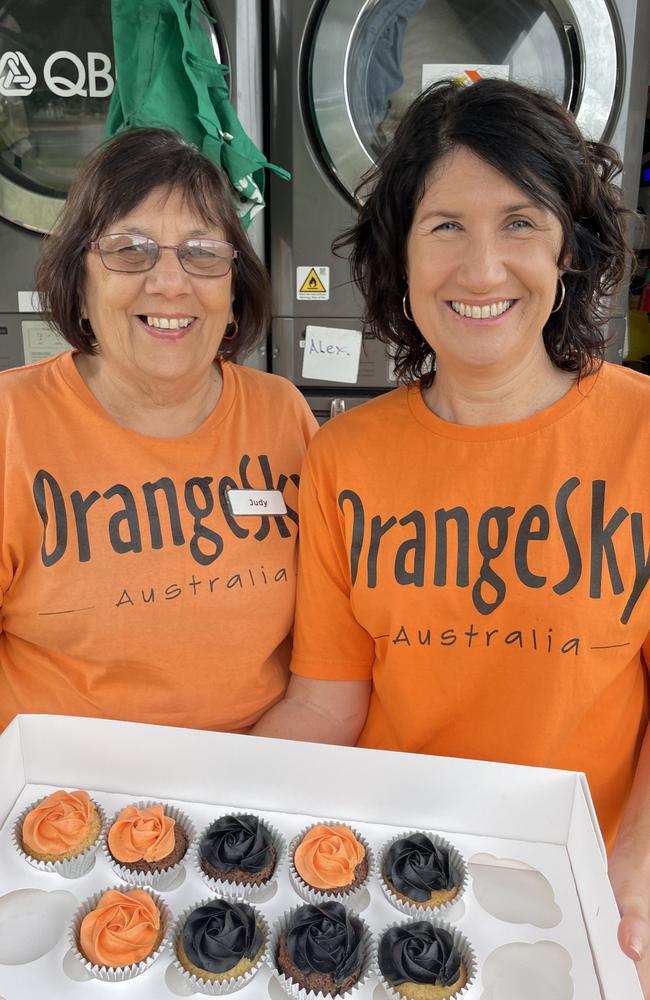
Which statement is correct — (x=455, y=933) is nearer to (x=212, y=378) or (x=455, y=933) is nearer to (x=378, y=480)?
(x=378, y=480)

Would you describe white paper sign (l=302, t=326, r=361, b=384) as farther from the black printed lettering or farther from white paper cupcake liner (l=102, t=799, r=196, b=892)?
white paper cupcake liner (l=102, t=799, r=196, b=892)

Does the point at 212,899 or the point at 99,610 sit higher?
the point at 99,610

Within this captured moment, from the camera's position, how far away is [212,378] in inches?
53.4

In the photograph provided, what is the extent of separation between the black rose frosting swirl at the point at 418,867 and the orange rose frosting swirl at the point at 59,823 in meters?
0.37

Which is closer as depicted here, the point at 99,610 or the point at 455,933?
the point at 455,933

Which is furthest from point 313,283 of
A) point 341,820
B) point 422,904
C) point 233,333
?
point 422,904

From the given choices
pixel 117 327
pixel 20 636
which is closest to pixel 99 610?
pixel 20 636

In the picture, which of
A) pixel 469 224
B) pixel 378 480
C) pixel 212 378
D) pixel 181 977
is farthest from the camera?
pixel 212 378

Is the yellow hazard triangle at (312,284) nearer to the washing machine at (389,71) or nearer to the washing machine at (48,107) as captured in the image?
the washing machine at (389,71)

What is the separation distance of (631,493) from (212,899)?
729 millimetres

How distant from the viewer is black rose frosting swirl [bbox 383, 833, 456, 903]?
89 centimetres

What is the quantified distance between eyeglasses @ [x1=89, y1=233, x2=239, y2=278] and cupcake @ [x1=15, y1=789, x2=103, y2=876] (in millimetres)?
737

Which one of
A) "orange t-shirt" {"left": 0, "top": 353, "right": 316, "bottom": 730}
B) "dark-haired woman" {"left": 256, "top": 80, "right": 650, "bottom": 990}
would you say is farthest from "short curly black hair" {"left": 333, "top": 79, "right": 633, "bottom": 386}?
"orange t-shirt" {"left": 0, "top": 353, "right": 316, "bottom": 730}

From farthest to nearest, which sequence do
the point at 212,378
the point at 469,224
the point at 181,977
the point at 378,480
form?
the point at 212,378 → the point at 378,480 → the point at 469,224 → the point at 181,977
